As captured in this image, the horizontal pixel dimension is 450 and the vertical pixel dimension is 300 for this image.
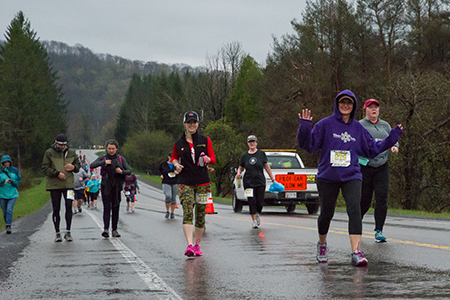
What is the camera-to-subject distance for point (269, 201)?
19.0 m

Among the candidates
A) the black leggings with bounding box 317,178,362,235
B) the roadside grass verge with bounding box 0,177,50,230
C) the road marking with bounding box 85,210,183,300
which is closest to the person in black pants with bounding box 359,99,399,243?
the black leggings with bounding box 317,178,362,235

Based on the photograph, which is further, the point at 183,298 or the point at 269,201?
the point at 269,201

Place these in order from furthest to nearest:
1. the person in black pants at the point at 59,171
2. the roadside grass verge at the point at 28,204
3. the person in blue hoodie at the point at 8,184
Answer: the roadside grass verge at the point at 28,204 → the person in blue hoodie at the point at 8,184 → the person in black pants at the point at 59,171

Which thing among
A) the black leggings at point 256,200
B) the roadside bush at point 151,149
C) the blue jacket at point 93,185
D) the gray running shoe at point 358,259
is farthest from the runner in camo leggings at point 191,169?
the roadside bush at point 151,149

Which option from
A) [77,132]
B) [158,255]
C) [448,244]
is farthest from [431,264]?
[77,132]

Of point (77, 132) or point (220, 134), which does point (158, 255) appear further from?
point (77, 132)

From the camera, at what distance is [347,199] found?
24.2ft

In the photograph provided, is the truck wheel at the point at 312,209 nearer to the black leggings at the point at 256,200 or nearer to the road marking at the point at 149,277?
the black leggings at the point at 256,200

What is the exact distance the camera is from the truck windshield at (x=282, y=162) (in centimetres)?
1983

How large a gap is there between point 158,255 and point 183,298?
345cm

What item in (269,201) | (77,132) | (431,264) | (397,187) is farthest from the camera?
(77,132)

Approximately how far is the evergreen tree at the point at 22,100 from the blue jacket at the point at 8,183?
5576 cm

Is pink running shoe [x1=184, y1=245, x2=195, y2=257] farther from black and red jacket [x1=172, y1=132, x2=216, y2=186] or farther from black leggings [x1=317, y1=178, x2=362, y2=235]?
black leggings [x1=317, y1=178, x2=362, y2=235]

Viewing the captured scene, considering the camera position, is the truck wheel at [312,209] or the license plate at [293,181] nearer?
the license plate at [293,181]
